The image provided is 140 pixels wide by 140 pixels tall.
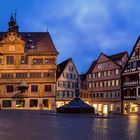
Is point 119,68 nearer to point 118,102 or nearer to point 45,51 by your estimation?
point 118,102

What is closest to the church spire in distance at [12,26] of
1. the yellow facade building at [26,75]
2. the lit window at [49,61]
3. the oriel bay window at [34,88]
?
the yellow facade building at [26,75]

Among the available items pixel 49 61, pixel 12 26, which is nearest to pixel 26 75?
pixel 49 61

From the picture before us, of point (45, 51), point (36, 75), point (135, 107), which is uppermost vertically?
point (45, 51)

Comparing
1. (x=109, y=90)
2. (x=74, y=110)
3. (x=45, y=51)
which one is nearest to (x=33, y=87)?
(x=45, y=51)

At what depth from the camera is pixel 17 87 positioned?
70.1m

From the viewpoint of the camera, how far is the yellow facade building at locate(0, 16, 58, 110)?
69.7 m

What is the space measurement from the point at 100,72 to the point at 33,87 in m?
17.6

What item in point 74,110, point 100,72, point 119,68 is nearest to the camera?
point 74,110

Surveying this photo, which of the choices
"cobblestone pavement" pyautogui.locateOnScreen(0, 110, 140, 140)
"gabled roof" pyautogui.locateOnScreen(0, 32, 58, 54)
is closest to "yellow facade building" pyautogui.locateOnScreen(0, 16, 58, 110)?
"gabled roof" pyautogui.locateOnScreen(0, 32, 58, 54)

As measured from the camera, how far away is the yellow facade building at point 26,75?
69.7m

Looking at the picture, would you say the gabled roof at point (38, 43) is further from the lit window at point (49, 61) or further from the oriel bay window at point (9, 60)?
the oriel bay window at point (9, 60)

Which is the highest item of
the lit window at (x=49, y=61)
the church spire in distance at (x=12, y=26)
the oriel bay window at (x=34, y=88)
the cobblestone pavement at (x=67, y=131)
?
the church spire in distance at (x=12, y=26)

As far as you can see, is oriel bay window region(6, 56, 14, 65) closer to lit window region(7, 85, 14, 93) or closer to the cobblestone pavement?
lit window region(7, 85, 14, 93)

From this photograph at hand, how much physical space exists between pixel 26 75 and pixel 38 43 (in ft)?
22.3
